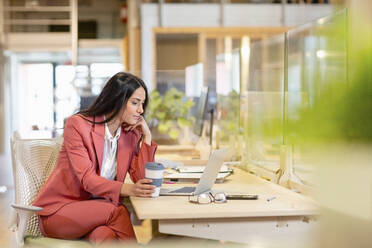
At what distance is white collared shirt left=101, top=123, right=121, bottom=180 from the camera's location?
264 cm

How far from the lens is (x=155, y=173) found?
91.7 inches

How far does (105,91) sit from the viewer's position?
267 cm

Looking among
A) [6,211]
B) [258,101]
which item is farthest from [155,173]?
→ [6,211]

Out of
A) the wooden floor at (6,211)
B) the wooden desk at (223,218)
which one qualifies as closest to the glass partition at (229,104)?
the wooden floor at (6,211)

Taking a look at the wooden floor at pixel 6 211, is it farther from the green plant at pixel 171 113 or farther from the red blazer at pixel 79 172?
the green plant at pixel 171 113

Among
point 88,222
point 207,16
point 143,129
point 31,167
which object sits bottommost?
point 88,222

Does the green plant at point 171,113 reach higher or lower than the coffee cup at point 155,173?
higher

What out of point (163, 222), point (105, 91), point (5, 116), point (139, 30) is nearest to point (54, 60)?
point (5, 116)

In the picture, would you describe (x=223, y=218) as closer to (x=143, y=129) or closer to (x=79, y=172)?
(x=79, y=172)

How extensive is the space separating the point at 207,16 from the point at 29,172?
7322 millimetres

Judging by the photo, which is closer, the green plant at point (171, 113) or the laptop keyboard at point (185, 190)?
the laptop keyboard at point (185, 190)

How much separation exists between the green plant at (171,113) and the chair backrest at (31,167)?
7.24ft

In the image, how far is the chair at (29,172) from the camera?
2.43 m

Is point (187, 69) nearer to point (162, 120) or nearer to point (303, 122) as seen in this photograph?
point (162, 120)
